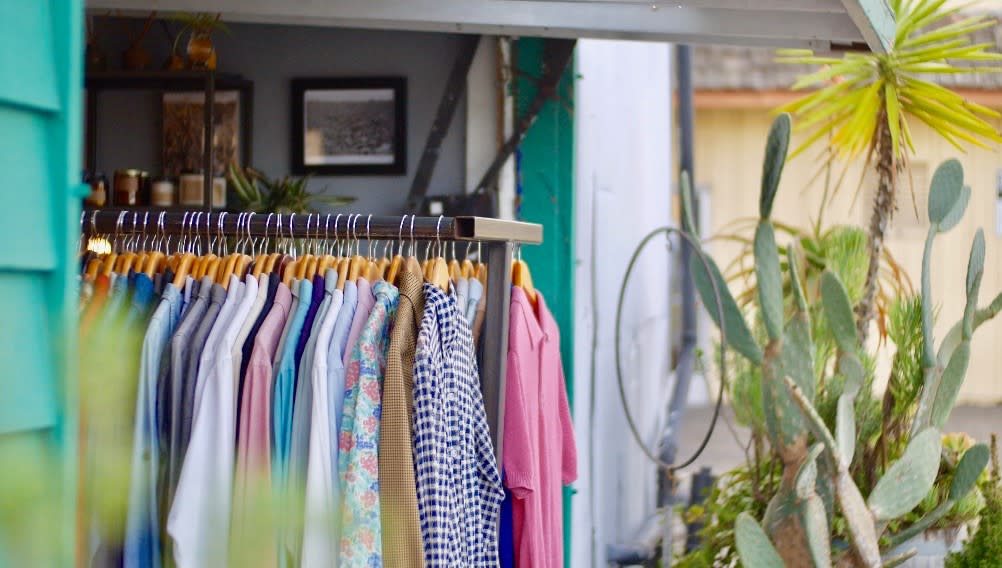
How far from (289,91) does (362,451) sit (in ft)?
6.85

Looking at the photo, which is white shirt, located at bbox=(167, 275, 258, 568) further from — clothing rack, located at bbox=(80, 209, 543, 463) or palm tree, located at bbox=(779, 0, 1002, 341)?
palm tree, located at bbox=(779, 0, 1002, 341)

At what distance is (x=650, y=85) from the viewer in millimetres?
6785

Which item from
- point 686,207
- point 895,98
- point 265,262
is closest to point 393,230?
point 265,262

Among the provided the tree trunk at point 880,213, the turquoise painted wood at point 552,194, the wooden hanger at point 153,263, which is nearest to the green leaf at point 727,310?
the turquoise painted wood at point 552,194

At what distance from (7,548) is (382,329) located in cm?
152

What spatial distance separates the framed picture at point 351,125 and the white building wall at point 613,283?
2.03ft

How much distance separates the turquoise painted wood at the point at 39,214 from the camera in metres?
0.98

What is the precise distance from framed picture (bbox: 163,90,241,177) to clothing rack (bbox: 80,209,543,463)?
5.27ft

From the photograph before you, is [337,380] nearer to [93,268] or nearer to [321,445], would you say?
[321,445]

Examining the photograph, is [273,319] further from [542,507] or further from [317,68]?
[317,68]

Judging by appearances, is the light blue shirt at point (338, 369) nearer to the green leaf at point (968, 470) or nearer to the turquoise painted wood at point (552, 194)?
the turquoise painted wood at point (552, 194)

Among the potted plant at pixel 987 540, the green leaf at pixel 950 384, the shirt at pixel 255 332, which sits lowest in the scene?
the potted plant at pixel 987 540

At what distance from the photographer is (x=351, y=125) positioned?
12.2 ft

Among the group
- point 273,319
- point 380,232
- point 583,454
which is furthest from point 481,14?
point 583,454
